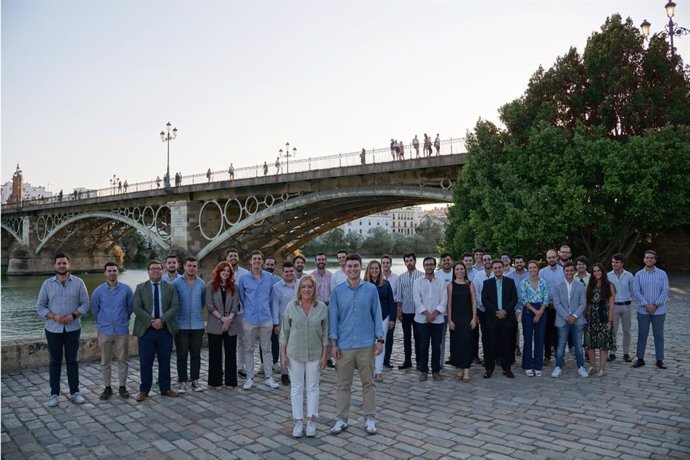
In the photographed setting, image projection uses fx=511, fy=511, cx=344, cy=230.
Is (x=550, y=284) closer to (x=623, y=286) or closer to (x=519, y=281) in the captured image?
(x=519, y=281)

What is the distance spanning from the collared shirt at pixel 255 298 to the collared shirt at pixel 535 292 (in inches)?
138

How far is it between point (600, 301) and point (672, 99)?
42.4ft

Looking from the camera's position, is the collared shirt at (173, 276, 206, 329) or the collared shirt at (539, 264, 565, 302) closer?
the collared shirt at (173, 276, 206, 329)

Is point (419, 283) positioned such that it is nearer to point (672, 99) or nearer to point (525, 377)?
point (525, 377)

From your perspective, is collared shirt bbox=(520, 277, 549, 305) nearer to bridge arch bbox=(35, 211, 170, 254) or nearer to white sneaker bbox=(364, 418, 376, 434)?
white sneaker bbox=(364, 418, 376, 434)

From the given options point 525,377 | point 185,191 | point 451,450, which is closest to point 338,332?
point 451,450

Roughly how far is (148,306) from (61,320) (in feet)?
2.98

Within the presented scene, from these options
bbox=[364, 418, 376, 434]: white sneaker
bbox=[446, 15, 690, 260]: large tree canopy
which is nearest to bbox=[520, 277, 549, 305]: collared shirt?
bbox=[364, 418, 376, 434]: white sneaker

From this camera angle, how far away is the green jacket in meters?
5.88

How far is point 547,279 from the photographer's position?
24.7 ft

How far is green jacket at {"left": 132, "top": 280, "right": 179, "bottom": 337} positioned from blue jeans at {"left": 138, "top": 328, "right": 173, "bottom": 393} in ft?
0.27

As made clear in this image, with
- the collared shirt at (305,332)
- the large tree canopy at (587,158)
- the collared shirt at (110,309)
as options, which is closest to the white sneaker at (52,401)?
the collared shirt at (110,309)

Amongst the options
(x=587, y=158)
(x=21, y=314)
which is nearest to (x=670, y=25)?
(x=587, y=158)

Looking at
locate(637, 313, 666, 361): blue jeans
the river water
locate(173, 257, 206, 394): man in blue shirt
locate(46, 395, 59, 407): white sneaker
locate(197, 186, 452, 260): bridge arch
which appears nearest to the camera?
locate(46, 395, 59, 407): white sneaker
